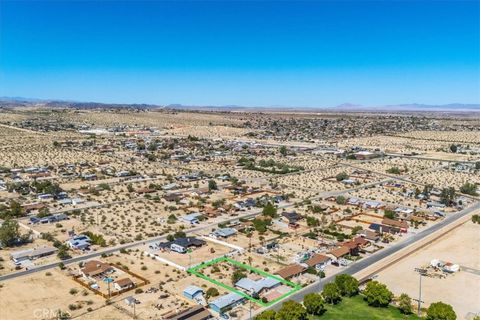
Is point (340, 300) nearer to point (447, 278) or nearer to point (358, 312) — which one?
point (358, 312)

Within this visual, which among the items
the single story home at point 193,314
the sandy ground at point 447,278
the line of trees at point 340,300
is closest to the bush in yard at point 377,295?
the line of trees at point 340,300

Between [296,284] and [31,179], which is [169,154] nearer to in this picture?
[31,179]

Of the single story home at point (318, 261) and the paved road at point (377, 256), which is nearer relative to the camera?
the paved road at point (377, 256)

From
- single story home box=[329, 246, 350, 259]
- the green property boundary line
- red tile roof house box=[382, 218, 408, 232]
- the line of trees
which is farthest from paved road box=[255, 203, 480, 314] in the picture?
the line of trees

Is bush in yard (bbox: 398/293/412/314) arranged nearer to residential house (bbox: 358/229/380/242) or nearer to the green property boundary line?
the green property boundary line

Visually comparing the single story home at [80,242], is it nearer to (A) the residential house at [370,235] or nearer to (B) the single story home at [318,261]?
(B) the single story home at [318,261]

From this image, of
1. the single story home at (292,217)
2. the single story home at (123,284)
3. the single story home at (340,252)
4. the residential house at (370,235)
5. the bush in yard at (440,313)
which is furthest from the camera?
the single story home at (292,217)

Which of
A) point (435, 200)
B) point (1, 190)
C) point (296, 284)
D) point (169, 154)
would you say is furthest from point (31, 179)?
point (435, 200)

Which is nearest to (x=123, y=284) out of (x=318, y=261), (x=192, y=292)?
(x=192, y=292)
